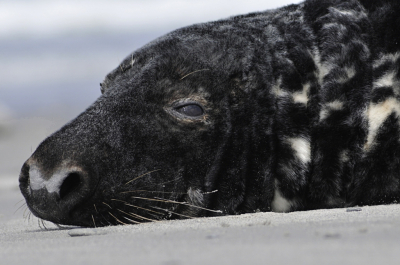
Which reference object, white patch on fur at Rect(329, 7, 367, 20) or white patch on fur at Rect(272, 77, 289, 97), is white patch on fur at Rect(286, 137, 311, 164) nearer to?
white patch on fur at Rect(272, 77, 289, 97)

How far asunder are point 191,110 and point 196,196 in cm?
65

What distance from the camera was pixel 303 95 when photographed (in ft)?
14.3

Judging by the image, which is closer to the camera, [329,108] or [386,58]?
[329,108]

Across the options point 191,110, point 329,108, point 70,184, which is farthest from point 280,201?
point 70,184

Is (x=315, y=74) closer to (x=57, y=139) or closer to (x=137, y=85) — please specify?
(x=137, y=85)

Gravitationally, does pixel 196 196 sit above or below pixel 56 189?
below

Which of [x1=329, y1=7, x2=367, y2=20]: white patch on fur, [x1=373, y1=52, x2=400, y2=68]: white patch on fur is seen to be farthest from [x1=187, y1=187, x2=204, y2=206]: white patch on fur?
[x1=329, y1=7, x2=367, y2=20]: white patch on fur

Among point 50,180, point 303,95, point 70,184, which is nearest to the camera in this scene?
point 50,180

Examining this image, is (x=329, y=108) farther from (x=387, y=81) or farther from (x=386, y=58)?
(x=386, y=58)

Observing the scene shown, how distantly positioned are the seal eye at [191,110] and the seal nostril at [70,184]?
0.97m

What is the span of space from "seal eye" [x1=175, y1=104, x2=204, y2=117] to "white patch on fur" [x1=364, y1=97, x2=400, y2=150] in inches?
50.4

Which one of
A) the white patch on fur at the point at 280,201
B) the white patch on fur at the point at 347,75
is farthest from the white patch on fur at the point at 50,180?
the white patch on fur at the point at 347,75

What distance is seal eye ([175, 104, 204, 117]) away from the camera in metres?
4.25

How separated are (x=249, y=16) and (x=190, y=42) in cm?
82
